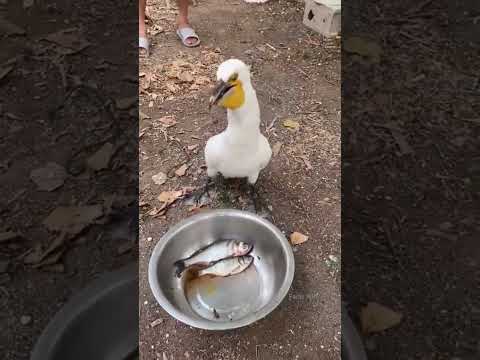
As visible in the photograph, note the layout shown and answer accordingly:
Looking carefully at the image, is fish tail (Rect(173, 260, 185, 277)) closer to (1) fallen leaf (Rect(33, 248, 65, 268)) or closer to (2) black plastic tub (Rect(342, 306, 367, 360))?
(1) fallen leaf (Rect(33, 248, 65, 268))

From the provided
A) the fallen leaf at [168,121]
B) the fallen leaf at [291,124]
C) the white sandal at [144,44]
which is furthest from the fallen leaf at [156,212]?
the white sandal at [144,44]

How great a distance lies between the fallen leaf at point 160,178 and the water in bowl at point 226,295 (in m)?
0.33

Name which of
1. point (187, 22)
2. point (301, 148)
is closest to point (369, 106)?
point (301, 148)

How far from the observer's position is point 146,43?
1.67 meters

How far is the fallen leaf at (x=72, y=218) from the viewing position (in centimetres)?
100

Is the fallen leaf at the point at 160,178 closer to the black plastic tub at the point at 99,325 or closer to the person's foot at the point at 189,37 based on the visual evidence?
the black plastic tub at the point at 99,325

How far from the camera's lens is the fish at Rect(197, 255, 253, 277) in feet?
3.28

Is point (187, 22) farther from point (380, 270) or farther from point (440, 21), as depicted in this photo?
point (380, 270)

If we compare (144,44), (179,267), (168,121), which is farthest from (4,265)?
Answer: (144,44)

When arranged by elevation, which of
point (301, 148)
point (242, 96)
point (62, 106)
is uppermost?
point (242, 96)

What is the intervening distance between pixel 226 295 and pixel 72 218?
371 millimetres

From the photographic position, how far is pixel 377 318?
89 cm

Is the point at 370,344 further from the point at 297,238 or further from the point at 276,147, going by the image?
the point at 276,147

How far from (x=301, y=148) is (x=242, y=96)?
1.55 ft
